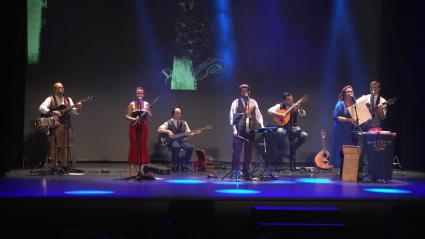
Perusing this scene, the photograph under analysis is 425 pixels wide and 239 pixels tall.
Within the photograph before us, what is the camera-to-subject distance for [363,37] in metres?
12.2

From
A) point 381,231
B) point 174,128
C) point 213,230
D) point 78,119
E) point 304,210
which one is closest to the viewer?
point 213,230

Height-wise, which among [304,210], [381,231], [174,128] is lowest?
[381,231]

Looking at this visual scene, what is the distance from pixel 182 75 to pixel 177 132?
1562 mm

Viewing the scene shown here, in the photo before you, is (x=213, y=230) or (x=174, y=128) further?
(x=174, y=128)

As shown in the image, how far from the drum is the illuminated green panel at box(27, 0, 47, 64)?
2.51m

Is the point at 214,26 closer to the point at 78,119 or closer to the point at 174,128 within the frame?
the point at 174,128

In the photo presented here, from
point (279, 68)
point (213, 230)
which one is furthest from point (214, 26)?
point (213, 230)

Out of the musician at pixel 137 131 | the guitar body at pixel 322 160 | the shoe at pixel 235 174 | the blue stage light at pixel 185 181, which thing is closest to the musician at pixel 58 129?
the musician at pixel 137 131

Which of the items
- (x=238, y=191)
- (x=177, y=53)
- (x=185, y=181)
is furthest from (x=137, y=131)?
(x=177, y=53)

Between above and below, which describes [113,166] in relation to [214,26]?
below

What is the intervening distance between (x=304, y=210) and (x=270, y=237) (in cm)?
175

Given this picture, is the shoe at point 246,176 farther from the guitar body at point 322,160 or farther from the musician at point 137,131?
the guitar body at point 322,160

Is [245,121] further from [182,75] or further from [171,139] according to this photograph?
[182,75]

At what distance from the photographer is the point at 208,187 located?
24.7 ft
